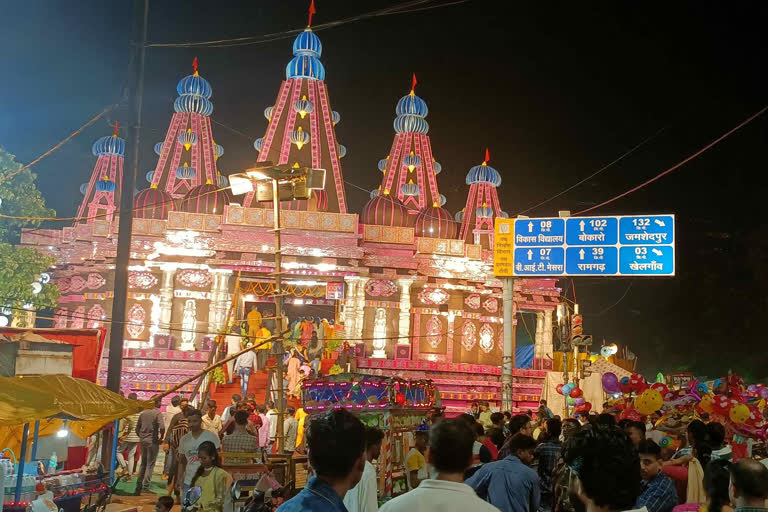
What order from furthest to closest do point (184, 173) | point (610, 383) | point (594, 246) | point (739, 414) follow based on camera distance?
1. point (184, 173)
2. point (594, 246)
3. point (610, 383)
4. point (739, 414)

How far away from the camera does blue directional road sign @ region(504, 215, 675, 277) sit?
889 inches

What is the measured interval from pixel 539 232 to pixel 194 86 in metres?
20.8

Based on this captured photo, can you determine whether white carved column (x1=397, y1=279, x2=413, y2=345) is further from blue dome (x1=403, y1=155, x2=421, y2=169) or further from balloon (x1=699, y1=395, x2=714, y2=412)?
balloon (x1=699, y1=395, x2=714, y2=412)

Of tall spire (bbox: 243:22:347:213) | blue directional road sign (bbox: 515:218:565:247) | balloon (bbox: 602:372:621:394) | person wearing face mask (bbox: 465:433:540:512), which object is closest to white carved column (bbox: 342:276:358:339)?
tall spire (bbox: 243:22:347:213)

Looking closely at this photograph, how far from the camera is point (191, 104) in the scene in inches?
1470

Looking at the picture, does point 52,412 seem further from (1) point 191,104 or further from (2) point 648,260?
(1) point 191,104

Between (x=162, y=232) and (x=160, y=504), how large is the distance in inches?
921

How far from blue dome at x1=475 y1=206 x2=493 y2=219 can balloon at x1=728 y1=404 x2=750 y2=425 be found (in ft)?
89.1

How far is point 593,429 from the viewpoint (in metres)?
3.86

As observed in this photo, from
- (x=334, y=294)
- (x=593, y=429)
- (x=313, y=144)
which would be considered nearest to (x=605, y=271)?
(x=334, y=294)

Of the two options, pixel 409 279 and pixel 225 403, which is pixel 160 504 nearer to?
pixel 225 403

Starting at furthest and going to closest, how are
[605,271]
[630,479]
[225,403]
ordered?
[225,403], [605,271], [630,479]

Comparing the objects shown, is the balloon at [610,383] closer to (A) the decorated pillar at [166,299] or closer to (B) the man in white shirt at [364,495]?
(B) the man in white shirt at [364,495]

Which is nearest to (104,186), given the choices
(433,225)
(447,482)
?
(433,225)
